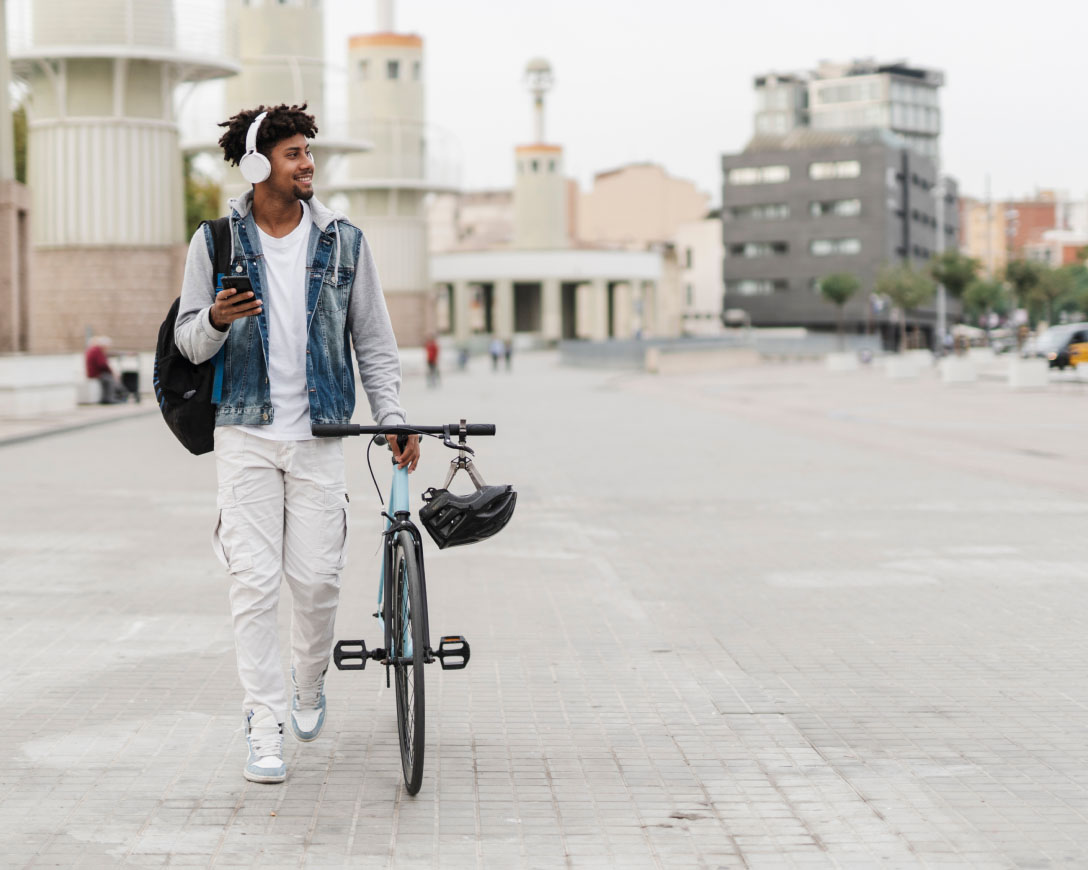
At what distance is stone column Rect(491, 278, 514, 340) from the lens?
115 m

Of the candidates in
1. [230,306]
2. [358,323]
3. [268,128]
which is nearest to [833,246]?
[358,323]

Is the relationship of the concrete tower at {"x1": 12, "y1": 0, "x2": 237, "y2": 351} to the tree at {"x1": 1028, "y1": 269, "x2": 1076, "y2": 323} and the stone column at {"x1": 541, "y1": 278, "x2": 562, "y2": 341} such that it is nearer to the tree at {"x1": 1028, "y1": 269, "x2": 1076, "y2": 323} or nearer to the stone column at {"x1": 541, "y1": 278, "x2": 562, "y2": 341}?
the tree at {"x1": 1028, "y1": 269, "x2": 1076, "y2": 323}

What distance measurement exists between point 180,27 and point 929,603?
3705cm

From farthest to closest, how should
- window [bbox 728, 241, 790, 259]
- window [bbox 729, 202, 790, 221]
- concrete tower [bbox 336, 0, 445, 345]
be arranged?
window [bbox 729, 202, 790, 221], window [bbox 728, 241, 790, 259], concrete tower [bbox 336, 0, 445, 345]

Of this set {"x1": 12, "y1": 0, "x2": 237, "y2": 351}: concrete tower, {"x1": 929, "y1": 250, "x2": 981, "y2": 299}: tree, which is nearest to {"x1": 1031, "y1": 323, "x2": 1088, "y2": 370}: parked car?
{"x1": 12, "y1": 0, "x2": 237, "y2": 351}: concrete tower

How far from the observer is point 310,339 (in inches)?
197

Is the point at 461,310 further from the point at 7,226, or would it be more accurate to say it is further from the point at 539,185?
the point at 7,226

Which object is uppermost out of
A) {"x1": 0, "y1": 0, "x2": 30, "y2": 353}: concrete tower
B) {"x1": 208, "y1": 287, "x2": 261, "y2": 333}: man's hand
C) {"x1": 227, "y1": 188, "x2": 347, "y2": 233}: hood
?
{"x1": 0, "y1": 0, "x2": 30, "y2": 353}: concrete tower

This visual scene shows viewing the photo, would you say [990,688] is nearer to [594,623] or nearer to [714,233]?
[594,623]

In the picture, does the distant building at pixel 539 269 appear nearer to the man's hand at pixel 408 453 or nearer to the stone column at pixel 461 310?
the stone column at pixel 461 310

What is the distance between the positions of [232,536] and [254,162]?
3.70ft

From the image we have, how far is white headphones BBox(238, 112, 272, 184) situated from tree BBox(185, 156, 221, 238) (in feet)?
229

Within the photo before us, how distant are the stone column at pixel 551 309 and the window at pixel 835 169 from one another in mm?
25698

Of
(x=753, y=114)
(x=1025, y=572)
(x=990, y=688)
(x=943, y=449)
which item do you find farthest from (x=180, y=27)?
(x=753, y=114)
